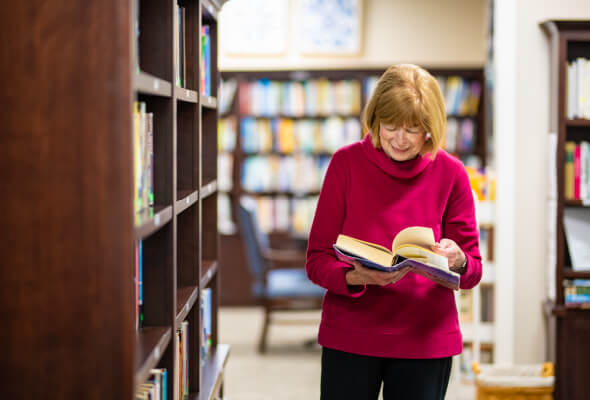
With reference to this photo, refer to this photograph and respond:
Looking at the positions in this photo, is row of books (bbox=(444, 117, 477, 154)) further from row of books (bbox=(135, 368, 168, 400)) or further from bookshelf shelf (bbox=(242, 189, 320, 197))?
row of books (bbox=(135, 368, 168, 400))

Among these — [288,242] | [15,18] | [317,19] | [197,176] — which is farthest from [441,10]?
[15,18]

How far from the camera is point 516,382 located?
3.31m

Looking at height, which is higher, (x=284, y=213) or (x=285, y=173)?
(x=285, y=173)

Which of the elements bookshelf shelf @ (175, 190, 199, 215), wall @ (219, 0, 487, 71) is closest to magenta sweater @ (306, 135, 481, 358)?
bookshelf shelf @ (175, 190, 199, 215)

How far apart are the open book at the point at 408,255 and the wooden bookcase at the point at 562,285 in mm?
1745

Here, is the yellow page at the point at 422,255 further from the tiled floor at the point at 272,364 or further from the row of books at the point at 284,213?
the row of books at the point at 284,213

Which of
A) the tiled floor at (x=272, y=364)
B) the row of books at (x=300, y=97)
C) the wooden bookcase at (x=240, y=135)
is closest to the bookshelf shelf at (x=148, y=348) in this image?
the tiled floor at (x=272, y=364)

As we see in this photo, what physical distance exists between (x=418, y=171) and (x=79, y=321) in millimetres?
900

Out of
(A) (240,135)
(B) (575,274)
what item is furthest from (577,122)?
(A) (240,135)

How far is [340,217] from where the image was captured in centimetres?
194

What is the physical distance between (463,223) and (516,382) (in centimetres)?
163

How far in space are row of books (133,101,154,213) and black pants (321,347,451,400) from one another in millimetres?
600

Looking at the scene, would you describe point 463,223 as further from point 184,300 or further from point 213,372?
point 213,372

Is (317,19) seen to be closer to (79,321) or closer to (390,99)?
(390,99)
